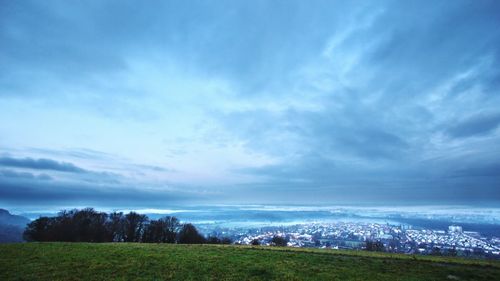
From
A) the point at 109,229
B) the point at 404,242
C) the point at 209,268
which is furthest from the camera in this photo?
the point at 404,242

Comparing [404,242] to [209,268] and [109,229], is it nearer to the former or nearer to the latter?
[209,268]

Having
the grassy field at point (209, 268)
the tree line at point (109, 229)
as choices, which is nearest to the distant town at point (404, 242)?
the tree line at point (109, 229)

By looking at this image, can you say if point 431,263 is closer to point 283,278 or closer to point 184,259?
point 283,278

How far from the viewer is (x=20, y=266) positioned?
64.8 ft

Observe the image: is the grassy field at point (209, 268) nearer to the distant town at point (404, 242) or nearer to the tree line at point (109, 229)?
the distant town at point (404, 242)

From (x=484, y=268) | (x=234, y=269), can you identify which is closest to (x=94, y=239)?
(x=234, y=269)

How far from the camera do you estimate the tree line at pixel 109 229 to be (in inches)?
2731

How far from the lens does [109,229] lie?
79.1m

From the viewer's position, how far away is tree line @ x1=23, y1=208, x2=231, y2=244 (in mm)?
69375

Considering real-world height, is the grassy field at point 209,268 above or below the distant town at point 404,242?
above

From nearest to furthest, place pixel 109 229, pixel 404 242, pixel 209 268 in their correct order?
pixel 209 268, pixel 109 229, pixel 404 242

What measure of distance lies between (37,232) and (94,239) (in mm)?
13452

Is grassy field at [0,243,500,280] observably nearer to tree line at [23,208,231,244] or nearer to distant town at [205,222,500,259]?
distant town at [205,222,500,259]

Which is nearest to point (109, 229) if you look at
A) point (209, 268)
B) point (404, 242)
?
point (209, 268)
